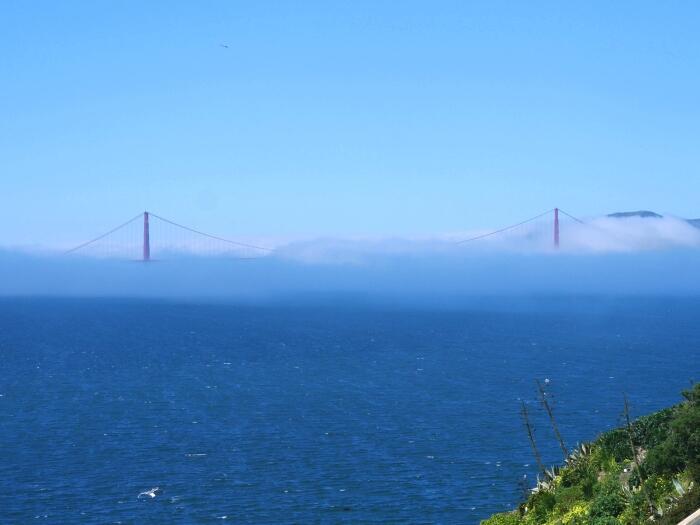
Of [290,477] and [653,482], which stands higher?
[653,482]

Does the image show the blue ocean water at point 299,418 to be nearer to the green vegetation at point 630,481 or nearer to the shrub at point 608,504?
the green vegetation at point 630,481

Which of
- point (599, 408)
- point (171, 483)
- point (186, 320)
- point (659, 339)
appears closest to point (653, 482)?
point (171, 483)

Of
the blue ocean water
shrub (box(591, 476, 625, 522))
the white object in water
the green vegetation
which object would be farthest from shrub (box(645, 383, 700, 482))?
the white object in water

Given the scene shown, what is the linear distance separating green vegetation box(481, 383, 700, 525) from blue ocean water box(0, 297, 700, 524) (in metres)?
7.89

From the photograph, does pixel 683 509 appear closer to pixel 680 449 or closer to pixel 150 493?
pixel 680 449

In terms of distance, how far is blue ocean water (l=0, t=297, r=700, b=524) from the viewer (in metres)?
42.9

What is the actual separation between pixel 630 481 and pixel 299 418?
36.3 meters

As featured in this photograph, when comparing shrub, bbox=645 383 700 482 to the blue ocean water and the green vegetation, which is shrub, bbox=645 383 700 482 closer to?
the green vegetation

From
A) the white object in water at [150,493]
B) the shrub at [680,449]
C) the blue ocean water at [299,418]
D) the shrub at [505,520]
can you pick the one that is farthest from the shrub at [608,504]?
the white object in water at [150,493]

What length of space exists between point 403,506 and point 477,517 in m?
3.77

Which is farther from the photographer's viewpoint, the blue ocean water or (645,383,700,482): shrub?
the blue ocean water

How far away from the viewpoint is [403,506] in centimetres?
4197

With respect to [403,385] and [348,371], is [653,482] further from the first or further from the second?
[348,371]

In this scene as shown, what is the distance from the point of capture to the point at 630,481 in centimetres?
3005
